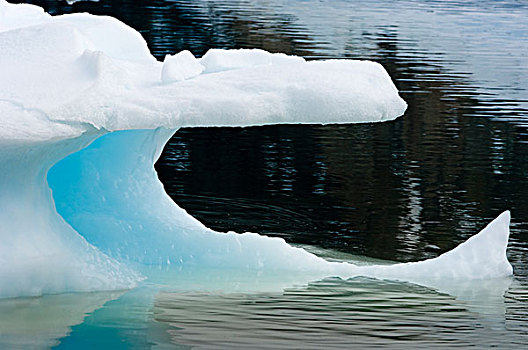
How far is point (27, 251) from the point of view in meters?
5.26

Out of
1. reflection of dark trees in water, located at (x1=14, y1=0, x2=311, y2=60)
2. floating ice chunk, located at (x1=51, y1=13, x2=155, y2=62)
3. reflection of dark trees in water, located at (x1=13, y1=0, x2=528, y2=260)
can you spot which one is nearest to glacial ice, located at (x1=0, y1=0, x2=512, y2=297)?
floating ice chunk, located at (x1=51, y1=13, x2=155, y2=62)

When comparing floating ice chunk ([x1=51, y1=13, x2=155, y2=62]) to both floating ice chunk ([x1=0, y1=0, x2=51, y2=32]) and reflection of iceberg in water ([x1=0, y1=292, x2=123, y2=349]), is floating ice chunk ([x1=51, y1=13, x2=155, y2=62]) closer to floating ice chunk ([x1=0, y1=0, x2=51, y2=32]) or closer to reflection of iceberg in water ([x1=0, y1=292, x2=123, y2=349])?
floating ice chunk ([x1=0, y1=0, x2=51, y2=32])

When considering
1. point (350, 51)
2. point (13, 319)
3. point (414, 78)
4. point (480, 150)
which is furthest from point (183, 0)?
point (13, 319)

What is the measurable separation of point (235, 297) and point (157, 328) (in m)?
0.58

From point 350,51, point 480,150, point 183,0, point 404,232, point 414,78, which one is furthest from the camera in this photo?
point 183,0

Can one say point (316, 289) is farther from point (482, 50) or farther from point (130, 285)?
point (482, 50)

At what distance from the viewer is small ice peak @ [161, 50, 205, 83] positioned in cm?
531

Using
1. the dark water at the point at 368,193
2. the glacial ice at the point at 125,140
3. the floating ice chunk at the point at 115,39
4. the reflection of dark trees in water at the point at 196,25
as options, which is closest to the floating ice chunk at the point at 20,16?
the glacial ice at the point at 125,140

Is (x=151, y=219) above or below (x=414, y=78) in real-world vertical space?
above

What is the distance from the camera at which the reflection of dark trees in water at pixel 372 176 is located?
726 centimetres

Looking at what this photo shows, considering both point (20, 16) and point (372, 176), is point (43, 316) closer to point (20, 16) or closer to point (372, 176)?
point (20, 16)

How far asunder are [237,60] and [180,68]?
0.49m

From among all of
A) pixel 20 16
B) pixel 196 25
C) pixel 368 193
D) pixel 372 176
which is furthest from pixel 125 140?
pixel 196 25

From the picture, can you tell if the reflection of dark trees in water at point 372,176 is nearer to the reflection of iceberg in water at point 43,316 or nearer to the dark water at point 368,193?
the dark water at point 368,193
